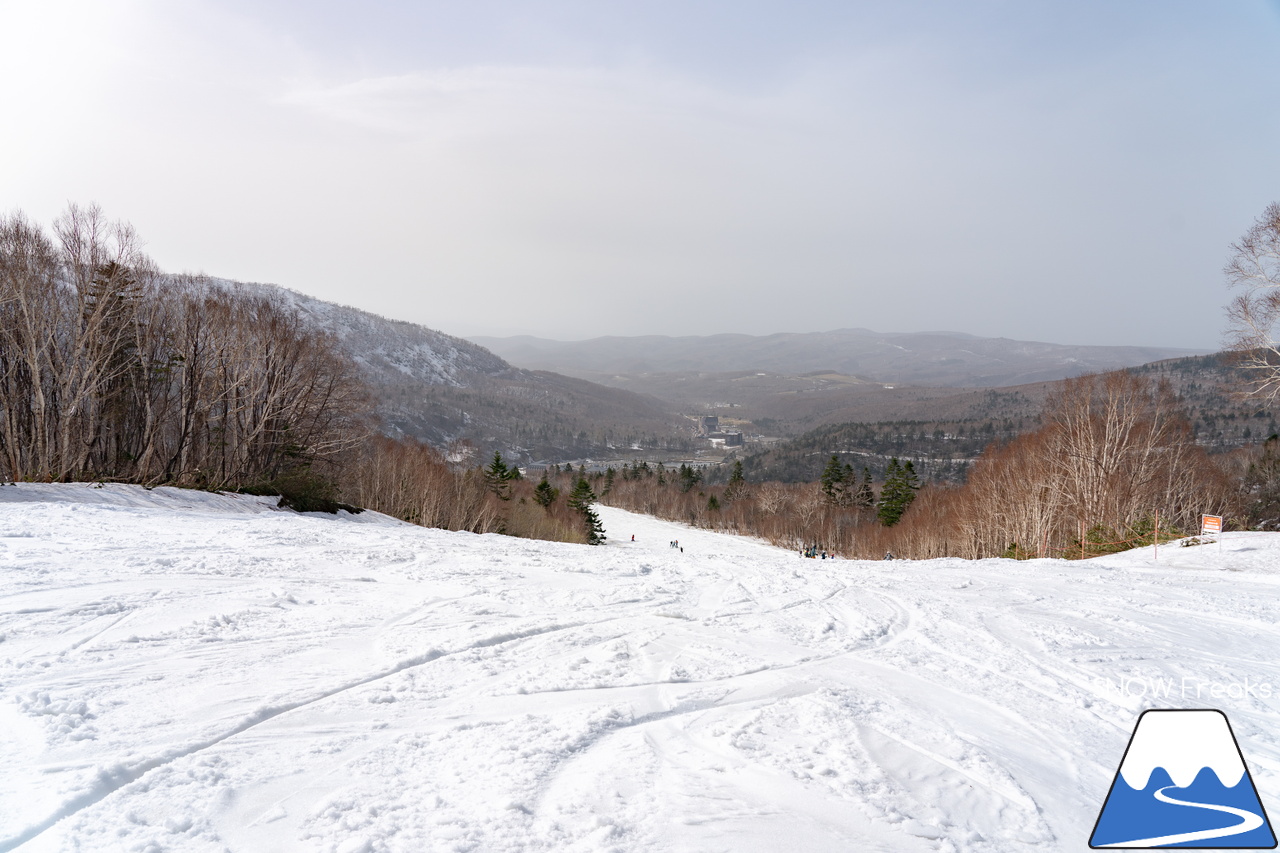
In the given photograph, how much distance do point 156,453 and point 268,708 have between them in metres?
25.6

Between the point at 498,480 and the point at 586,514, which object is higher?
the point at 498,480

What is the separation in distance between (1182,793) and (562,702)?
3590 mm

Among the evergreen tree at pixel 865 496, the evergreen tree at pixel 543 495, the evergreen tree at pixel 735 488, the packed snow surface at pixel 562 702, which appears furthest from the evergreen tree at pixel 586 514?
the packed snow surface at pixel 562 702

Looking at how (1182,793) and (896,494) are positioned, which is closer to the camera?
(1182,793)

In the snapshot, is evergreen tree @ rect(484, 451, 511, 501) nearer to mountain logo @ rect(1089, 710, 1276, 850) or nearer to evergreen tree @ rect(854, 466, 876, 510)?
evergreen tree @ rect(854, 466, 876, 510)

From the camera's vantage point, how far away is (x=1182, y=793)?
2.69m

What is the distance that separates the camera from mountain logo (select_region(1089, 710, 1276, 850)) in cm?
263

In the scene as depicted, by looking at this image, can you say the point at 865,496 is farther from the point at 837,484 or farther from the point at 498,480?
the point at 498,480

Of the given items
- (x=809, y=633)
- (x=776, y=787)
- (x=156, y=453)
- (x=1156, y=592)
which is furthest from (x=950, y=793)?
(x=156, y=453)

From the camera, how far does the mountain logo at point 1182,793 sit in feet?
8.63

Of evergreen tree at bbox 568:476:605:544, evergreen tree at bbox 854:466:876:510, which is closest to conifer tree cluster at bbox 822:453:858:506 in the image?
evergreen tree at bbox 854:466:876:510

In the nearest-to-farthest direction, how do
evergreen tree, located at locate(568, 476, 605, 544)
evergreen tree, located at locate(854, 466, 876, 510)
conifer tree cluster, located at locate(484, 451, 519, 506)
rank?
conifer tree cluster, located at locate(484, 451, 519, 506), evergreen tree, located at locate(568, 476, 605, 544), evergreen tree, located at locate(854, 466, 876, 510)

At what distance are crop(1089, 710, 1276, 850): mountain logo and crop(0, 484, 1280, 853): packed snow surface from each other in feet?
2.28

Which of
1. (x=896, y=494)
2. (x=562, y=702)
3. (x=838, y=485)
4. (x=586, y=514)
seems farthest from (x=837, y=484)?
(x=562, y=702)
